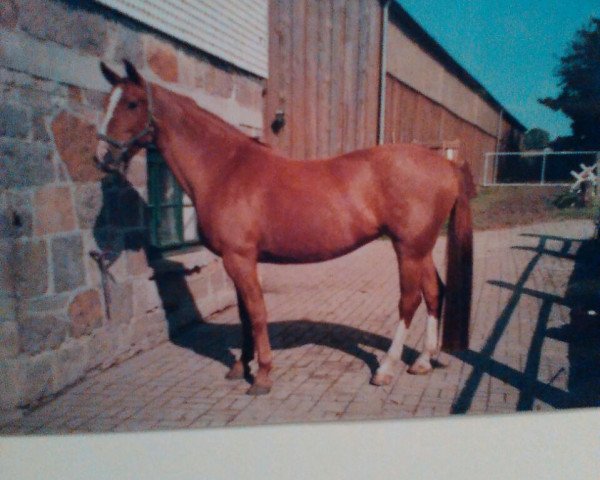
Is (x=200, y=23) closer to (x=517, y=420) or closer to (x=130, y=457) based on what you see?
(x=130, y=457)

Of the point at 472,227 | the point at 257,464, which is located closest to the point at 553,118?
the point at 472,227

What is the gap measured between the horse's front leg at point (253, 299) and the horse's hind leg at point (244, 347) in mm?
118

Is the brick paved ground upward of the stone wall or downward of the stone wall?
downward

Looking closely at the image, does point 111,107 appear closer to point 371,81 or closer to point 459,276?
point 371,81

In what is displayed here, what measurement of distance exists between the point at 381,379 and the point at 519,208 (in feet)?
3.83

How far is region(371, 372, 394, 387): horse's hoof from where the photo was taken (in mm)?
2322

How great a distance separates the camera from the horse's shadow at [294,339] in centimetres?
263

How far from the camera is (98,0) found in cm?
205

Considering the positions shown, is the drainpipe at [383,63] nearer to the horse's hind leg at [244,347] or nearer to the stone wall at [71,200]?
the stone wall at [71,200]

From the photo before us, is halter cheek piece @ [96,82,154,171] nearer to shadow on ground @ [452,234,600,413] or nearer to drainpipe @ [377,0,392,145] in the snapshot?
drainpipe @ [377,0,392,145]

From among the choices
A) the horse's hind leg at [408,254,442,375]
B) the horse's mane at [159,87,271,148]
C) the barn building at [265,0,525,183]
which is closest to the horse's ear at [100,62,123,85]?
the horse's mane at [159,87,271,148]

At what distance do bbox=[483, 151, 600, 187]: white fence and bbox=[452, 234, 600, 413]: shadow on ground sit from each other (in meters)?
0.31

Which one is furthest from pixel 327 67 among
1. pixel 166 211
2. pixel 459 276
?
pixel 166 211

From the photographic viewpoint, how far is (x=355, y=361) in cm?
259
